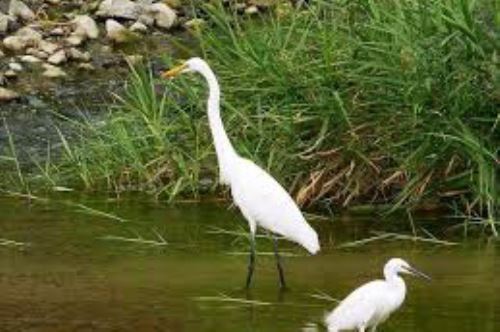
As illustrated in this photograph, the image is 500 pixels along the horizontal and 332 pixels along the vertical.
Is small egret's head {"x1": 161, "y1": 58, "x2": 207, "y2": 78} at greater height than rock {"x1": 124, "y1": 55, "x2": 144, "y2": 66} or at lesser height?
greater

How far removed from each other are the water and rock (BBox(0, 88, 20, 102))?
396 centimetres

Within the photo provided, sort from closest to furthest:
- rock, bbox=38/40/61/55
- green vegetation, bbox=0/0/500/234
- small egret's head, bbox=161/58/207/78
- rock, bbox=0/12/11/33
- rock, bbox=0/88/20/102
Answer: small egret's head, bbox=161/58/207/78 < green vegetation, bbox=0/0/500/234 < rock, bbox=0/88/20/102 < rock, bbox=38/40/61/55 < rock, bbox=0/12/11/33

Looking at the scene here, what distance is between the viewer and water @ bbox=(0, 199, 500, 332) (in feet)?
22.2

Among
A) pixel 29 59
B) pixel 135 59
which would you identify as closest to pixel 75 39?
pixel 29 59

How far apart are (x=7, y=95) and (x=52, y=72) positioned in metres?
0.89

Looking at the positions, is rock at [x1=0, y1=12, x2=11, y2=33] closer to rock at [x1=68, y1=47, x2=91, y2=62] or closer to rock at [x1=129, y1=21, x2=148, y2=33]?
rock at [x1=68, y1=47, x2=91, y2=62]

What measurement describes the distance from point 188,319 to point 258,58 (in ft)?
11.6

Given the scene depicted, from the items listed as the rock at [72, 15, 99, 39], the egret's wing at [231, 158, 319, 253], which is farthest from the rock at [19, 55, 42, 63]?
the egret's wing at [231, 158, 319, 253]

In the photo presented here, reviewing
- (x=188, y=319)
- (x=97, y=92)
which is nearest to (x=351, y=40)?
(x=188, y=319)

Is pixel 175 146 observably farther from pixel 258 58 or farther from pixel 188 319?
pixel 188 319

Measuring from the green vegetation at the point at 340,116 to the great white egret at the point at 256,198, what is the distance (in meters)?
1.43

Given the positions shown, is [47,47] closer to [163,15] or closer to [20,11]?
[20,11]

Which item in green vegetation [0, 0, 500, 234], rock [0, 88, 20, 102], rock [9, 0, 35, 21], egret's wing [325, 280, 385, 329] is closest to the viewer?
egret's wing [325, 280, 385, 329]

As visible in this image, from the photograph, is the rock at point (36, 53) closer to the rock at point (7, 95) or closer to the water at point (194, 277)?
the rock at point (7, 95)
